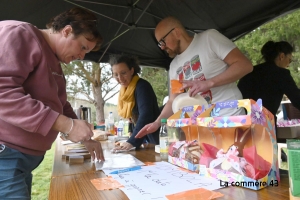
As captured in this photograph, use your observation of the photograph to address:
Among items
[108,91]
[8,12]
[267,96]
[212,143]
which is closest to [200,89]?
[212,143]

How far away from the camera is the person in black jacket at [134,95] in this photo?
5.20 ft

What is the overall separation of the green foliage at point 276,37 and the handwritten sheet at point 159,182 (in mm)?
3684

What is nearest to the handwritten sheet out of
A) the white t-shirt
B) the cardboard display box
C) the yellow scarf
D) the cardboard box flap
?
the cardboard display box

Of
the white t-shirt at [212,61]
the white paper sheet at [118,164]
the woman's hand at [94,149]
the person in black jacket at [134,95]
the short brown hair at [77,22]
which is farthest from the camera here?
the person in black jacket at [134,95]

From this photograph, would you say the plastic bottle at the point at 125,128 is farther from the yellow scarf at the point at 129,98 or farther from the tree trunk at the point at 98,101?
the tree trunk at the point at 98,101

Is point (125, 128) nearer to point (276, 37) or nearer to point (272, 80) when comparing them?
point (272, 80)

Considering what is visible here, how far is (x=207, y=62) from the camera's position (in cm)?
141

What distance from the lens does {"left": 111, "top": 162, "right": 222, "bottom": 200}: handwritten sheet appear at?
651 mm

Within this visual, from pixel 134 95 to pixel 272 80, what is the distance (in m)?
1.07

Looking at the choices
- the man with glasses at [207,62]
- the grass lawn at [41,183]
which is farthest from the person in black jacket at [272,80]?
the grass lawn at [41,183]

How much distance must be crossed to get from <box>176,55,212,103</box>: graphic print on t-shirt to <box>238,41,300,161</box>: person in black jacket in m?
0.76

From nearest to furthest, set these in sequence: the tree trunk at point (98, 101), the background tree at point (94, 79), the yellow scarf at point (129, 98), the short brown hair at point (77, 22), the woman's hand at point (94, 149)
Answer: the short brown hair at point (77, 22)
the woman's hand at point (94, 149)
the yellow scarf at point (129, 98)
the tree trunk at point (98, 101)
the background tree at point (94, 79)

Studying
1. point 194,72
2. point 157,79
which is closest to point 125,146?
point 194,72

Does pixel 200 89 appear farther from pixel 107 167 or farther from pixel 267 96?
pixel 267 96
